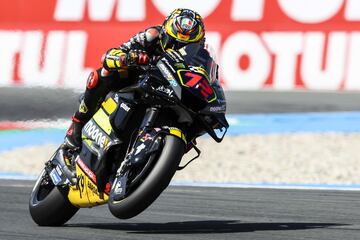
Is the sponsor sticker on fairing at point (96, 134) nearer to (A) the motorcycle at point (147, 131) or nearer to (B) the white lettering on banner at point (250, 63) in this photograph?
(A) the motorcycle at point (147, 131)

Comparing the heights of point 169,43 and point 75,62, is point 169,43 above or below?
above

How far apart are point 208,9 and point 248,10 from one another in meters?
0.62

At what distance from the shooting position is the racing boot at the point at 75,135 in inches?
232

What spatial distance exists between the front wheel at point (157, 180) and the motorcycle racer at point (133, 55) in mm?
536

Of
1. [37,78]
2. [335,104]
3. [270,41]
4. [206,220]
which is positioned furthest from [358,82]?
[206,220]

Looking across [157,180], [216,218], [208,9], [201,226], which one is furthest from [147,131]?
[208,9]

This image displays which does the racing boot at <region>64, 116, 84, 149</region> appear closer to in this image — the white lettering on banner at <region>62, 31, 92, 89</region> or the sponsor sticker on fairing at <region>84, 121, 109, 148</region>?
the sponsor sticker on fairing at <region>84, 121, 109, 148</region>

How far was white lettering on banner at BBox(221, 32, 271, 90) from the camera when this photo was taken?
12.4 meters

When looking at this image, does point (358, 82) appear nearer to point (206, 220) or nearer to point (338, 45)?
point (338, 45)

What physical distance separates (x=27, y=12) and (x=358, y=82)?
5.30m

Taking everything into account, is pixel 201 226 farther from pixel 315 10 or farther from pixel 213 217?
pixel 315 10

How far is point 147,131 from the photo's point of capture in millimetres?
5117

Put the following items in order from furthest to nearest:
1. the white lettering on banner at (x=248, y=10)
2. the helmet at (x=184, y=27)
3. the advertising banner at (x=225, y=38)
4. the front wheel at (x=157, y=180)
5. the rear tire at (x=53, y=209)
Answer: the white lettering on banner at (x=248, y=10)
the advertising banner at (x=225, y=38)
the rear tire at (x=53, y=209)
the helmet at (x=184, y=27)
the front wheel at (x=157, y=180)

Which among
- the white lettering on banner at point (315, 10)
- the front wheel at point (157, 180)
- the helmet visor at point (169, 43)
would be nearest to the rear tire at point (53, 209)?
the front wheel at point (157, 180)
